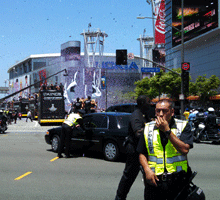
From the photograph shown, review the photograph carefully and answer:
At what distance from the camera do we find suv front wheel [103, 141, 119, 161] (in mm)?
10078

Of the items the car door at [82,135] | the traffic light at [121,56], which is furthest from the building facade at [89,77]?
the car door at [82,135]

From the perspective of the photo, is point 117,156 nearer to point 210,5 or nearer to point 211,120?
point 211,120

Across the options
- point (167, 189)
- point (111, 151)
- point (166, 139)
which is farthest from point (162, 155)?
point (111, 151)

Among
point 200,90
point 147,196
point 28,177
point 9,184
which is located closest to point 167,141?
point 147,196

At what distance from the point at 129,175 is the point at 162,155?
5.21 ft

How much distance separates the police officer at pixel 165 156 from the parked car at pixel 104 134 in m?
6.45

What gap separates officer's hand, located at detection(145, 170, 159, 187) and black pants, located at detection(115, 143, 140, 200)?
5.00 feet

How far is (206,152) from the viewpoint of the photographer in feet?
41.2

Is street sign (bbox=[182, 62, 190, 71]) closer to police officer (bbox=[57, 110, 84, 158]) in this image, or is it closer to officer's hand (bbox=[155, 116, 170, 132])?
police officer (bbox=[57, 110, 84, 158])

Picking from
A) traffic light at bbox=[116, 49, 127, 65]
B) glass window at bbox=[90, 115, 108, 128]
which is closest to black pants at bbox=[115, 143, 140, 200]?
glass window at bbox=[90, 115, 108, 128]

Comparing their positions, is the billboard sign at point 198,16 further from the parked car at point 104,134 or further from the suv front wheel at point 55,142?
the parked car at point 104,134

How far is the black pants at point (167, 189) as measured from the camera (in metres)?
3.28

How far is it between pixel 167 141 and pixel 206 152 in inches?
385

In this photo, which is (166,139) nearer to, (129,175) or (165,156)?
(165,156)
